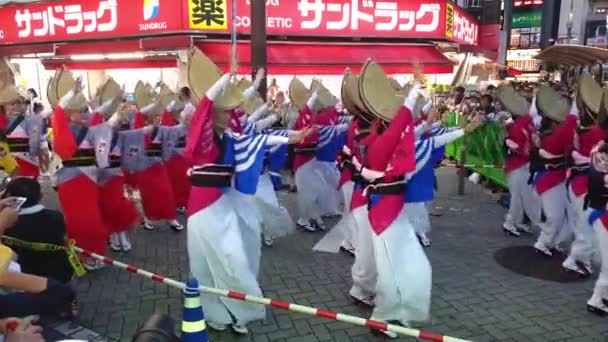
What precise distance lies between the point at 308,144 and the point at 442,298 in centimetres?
274

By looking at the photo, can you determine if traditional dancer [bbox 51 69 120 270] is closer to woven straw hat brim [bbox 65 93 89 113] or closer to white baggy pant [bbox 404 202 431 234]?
woven straw hat brim [bbox 65 93 89 113]

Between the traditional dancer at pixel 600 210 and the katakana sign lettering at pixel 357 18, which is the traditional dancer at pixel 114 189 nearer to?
the traditional dancer at pixel 600 210

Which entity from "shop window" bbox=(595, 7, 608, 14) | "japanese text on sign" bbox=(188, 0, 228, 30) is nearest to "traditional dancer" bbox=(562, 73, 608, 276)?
"japanese text on sign" bbox=(188, 0, 228, 30)

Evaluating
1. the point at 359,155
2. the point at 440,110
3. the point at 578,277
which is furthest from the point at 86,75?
the point at 578,277

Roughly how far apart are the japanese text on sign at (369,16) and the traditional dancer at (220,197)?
962 cm

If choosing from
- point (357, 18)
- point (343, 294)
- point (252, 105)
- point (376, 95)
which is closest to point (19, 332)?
point (376, 95)

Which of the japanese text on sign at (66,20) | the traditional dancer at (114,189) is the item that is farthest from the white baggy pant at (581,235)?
the japanese text on sign at (66,20)

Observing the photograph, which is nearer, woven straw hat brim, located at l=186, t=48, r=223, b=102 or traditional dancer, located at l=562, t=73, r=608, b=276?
woven straw hat brim, located at l=186, t=48, r=223, b=102

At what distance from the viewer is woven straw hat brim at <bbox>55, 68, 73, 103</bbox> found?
18.4 ft

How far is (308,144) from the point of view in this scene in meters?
6.52

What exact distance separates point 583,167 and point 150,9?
33.0ft

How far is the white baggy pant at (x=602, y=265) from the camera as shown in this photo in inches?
159

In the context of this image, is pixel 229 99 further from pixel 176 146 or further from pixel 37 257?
pixel 176 146

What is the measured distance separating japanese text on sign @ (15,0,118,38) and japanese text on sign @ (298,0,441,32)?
476cm
